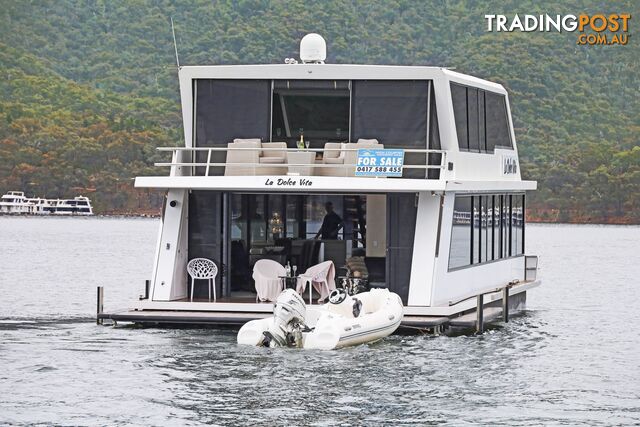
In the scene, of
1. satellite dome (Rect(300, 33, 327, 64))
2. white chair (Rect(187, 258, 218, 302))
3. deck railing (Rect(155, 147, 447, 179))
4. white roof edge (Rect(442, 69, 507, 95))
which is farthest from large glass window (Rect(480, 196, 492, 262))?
white chair (Rect(187, 258, 218, 302))

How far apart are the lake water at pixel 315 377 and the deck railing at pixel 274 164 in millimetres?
2860

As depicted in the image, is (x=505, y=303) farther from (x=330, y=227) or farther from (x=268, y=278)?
(x=268, y=278)

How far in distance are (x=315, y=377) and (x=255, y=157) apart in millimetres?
5204

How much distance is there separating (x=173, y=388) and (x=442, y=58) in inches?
3890

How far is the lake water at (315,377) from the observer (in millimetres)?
19453

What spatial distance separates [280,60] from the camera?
107 m

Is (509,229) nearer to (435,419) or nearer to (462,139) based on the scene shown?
(462,139)

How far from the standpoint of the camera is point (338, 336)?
75.9 feet

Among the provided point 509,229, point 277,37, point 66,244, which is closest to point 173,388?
point 509,229

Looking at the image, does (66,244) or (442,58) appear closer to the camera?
(66,244)

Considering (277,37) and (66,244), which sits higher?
(277,37)

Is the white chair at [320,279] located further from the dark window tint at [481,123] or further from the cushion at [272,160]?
the dark window tint at [481,123]

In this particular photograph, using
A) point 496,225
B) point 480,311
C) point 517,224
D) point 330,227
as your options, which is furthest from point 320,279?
point 517,224

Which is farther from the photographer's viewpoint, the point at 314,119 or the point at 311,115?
the point at 314,119
